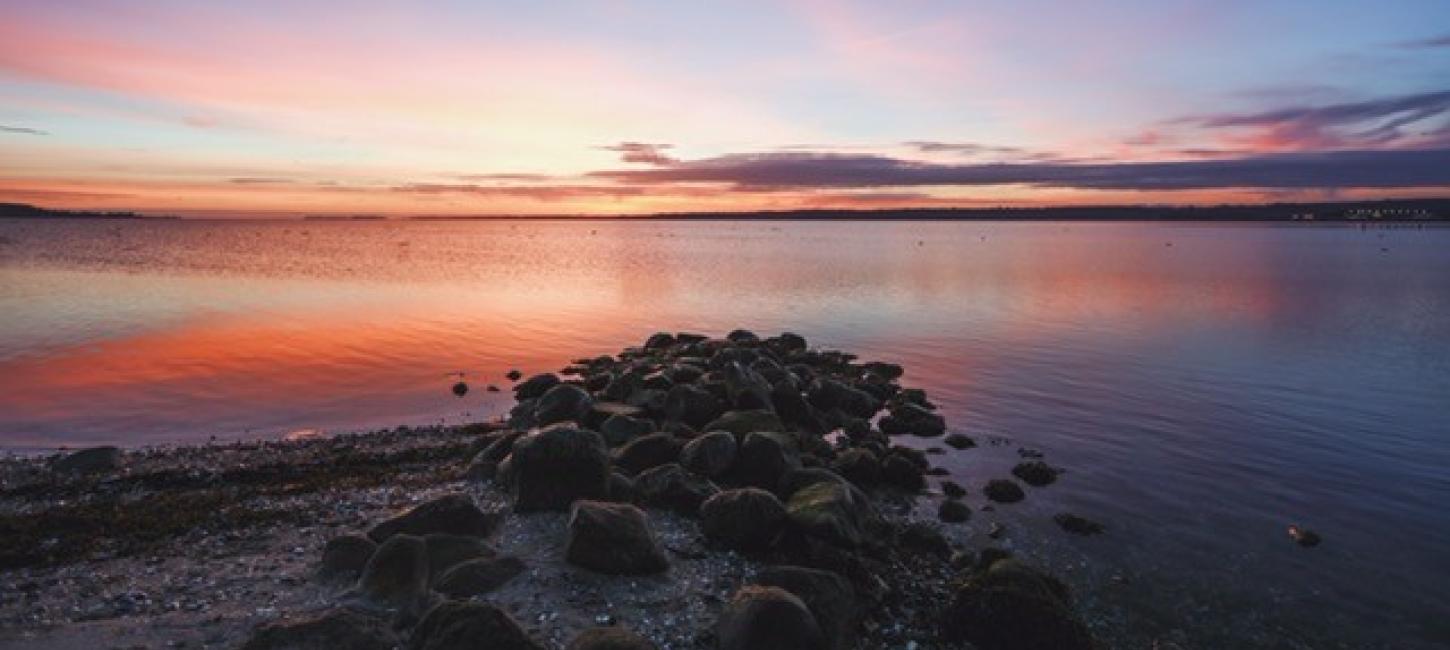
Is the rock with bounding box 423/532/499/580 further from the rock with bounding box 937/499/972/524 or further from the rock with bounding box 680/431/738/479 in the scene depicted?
the rock with bounding box 937/499/972/524

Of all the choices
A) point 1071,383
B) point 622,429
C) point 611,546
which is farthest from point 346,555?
point 1071,383

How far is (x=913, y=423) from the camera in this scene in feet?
72.3

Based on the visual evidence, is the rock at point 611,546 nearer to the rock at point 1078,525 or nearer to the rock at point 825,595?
the rock at point 825,595

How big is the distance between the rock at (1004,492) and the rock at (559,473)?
8.17 m

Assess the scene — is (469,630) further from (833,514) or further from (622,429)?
(622,429)

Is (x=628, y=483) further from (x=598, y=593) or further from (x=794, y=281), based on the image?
(x=794, y=281)

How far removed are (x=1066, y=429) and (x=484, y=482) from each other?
15.5 metres

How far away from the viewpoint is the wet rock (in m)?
9.04

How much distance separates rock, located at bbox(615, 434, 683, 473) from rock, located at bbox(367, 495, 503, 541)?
388 cm

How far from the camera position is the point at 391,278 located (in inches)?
2768

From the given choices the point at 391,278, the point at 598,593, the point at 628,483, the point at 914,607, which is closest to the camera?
the point at 598,593

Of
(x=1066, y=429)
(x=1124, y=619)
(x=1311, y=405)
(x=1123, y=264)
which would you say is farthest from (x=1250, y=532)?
(x=1123, y=264)

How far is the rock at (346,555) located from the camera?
1085 cm

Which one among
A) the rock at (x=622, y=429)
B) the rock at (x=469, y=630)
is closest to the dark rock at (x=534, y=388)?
the rock at (x=622, y=429)
